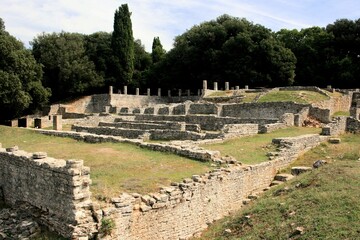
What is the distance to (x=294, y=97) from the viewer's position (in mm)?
35781

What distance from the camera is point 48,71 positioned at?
60188mm

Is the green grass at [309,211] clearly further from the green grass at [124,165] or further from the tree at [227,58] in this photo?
the tree at [227,58]

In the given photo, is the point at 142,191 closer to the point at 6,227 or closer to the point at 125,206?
the point at 125,206

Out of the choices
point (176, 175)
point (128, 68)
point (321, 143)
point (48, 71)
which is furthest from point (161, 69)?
point (176, 175)

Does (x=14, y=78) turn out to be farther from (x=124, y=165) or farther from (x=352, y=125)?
(x=352, y=125)

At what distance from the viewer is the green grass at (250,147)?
18.3 metres

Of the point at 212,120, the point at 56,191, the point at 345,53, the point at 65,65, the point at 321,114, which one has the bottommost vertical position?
the point at 56,191

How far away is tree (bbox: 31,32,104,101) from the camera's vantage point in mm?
58438

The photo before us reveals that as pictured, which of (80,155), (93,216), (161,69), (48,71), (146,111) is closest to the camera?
(93,216)

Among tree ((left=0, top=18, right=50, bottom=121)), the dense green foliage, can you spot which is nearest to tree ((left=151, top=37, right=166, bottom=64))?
the dense green foliage

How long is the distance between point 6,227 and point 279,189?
30.8 ft

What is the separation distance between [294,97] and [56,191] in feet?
94.3

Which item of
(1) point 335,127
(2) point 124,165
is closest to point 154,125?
(1) point 335,127

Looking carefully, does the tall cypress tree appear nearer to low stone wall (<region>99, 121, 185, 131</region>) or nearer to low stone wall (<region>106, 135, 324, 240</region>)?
low stone wall (<region>99, 121, 185, 131</region>)
